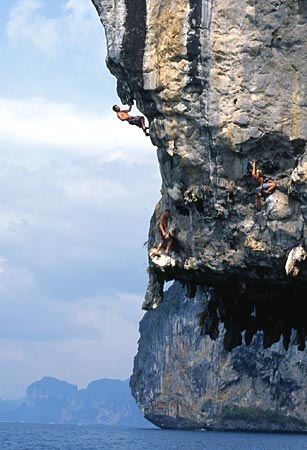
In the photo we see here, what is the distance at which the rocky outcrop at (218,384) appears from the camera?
11731 cm

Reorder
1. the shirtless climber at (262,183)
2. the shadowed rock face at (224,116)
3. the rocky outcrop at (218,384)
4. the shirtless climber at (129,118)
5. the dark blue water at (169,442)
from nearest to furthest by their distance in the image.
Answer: the shadowed rock face at (224,116) → the shirtless climber at (262,183) → the shirtless climber at (129,118) → the dark blue water at (169,442) → the rocky outcrop at (218,384)

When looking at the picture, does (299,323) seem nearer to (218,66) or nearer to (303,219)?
(303,219)

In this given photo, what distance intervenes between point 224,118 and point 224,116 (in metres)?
0.05

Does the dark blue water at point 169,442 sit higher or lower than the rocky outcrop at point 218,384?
lower

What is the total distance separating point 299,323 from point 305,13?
988 centimetres

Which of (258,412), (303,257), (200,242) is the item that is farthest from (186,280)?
(258,412)

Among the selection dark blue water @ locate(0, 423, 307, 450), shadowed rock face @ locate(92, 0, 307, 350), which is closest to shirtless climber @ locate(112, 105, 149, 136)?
shadowed rock face @ locate(92, 0, 307, 350)

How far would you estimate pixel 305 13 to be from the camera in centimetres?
2100

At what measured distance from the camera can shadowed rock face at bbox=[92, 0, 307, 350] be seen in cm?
2141

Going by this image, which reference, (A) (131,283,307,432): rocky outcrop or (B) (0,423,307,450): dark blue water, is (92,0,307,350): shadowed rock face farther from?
(A) (131,283,307,432): rocky outcrop

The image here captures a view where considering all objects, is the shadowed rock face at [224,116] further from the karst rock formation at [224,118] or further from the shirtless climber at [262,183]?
the shirtless climber at [262,183]

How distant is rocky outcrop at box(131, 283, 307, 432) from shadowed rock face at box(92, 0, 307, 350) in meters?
91.4

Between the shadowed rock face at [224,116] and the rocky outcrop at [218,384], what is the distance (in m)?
91.4

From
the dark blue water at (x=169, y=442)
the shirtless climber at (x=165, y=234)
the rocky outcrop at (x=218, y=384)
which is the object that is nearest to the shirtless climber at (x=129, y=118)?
the shirtless climber at (x=165, y=234)
